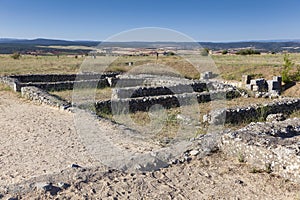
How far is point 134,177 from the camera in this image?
5715 millimetres

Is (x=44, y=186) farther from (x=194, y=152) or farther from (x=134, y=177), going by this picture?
(x=194, y=152)

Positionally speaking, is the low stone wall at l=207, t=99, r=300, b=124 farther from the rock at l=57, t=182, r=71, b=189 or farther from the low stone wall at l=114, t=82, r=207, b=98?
the rock at l=57, t=182, r=71, b=189

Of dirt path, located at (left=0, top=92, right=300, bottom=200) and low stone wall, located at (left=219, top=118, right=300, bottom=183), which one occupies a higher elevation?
low stone wall, located at (left=219, top=118, right=300, bottom=183)

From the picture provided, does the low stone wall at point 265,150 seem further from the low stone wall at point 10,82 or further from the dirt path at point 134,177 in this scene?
the low stone wall at point 10,82

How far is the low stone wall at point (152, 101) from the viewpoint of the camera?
12.1 metres

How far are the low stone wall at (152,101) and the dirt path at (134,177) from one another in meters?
3.71

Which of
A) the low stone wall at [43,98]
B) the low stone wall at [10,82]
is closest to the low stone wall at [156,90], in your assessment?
the low stone wall at [43,98]

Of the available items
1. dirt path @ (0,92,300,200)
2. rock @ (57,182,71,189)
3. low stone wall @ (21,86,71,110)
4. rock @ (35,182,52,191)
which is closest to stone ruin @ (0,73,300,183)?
low stone wall @ (21,86,71,110)

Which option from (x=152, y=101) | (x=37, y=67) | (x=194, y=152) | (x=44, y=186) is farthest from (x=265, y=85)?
(x=37, y=67)

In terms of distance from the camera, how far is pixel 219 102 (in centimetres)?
1471

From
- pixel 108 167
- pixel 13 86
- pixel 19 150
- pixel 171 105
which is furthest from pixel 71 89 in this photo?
pixel 108 167

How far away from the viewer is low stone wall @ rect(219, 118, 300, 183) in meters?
5.64

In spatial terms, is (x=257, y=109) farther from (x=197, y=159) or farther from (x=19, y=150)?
(x=19, y=150)

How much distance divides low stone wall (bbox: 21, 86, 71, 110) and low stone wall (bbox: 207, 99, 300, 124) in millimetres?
5373
